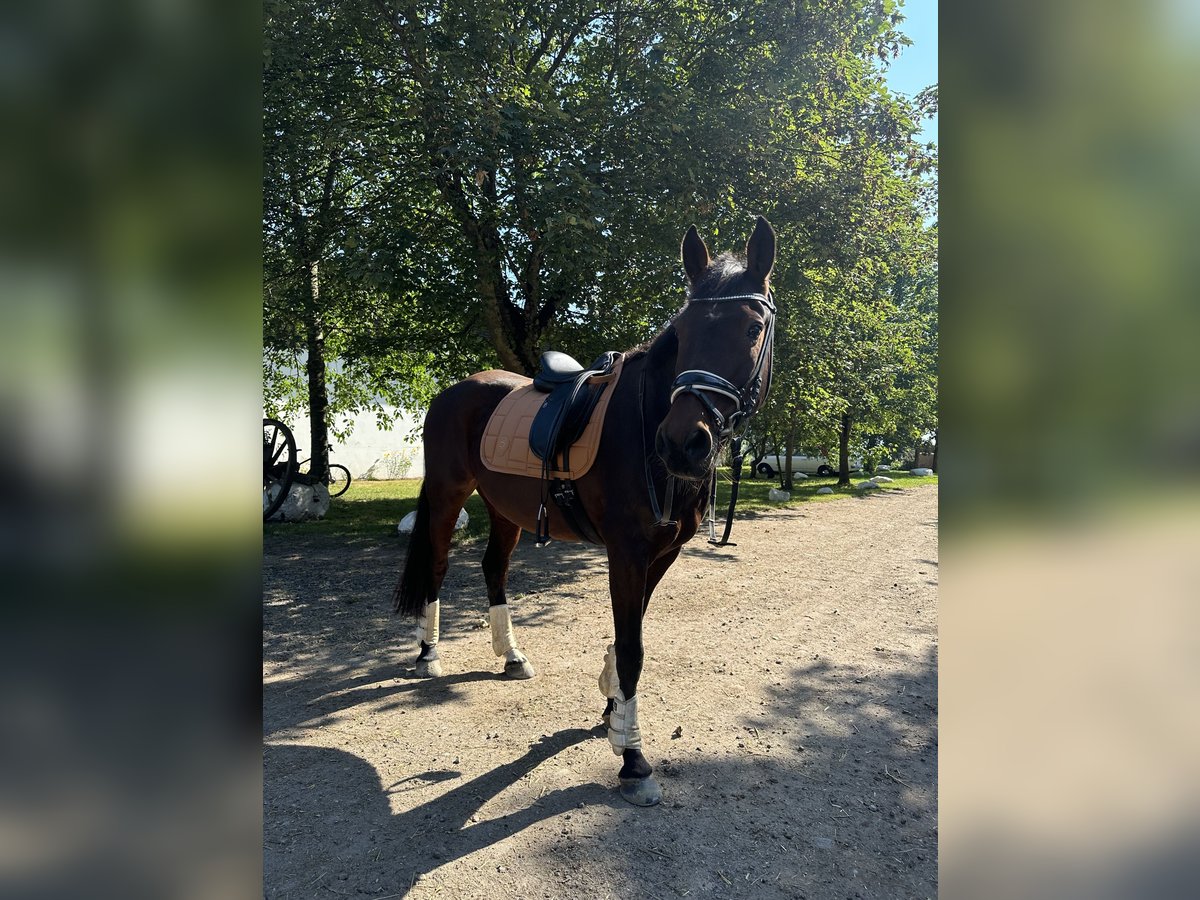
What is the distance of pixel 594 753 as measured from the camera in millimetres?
3527

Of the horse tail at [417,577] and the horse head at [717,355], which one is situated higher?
the horse head at [717,355]

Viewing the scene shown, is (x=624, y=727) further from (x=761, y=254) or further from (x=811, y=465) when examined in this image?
(x=811, y=465)

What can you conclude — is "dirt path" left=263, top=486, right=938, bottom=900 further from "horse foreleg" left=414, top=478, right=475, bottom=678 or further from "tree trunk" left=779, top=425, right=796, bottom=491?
"tree trunk" left=779, top=425, right=796, bottom=491

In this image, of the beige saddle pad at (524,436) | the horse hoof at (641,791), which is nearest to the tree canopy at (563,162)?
the beige saddle pad at (524,436)

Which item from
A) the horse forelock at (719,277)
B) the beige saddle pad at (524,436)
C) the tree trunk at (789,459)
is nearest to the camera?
the horse forelock at (719,277)

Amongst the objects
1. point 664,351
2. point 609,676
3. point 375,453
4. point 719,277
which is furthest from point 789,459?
point 719,277

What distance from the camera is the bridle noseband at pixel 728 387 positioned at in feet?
8.52

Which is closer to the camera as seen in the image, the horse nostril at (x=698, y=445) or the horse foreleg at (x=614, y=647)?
the horse nostril at (x=698, y=445)

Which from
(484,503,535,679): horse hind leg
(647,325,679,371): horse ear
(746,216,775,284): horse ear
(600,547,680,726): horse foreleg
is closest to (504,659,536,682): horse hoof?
(484,503,535,679): horse hind leg

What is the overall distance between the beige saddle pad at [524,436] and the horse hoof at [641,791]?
5.07 ft

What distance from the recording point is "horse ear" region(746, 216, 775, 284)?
112 inches

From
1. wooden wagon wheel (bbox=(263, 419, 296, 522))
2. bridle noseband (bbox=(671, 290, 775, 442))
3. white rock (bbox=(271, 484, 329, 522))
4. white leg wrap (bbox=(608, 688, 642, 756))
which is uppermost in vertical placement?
bridle noseband (bbox=(671, 290, 775, 442))

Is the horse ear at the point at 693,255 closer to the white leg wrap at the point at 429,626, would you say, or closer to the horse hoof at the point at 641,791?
the horse hoof at the point at 641,791

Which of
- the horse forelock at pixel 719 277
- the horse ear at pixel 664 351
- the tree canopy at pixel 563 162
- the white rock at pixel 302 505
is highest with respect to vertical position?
Answer: the tree canopy at pixel 563 162
